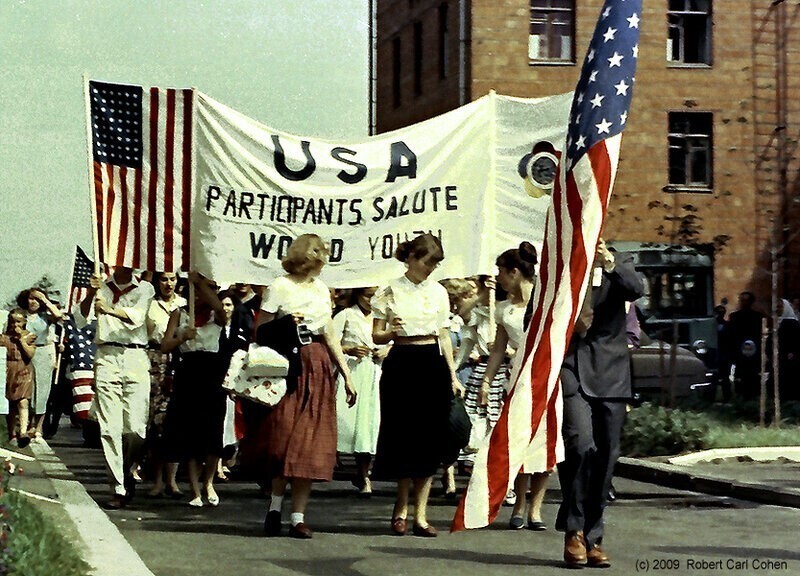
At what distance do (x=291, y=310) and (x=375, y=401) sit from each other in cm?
458

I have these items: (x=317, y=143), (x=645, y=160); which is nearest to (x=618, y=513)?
(x=317, y=143)

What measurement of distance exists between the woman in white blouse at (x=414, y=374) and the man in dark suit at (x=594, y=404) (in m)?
1.90

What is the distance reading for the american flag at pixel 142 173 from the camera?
12828 mm

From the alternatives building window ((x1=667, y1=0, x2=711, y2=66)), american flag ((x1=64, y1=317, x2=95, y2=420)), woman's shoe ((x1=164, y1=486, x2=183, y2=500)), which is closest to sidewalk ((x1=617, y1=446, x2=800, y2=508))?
woman's shoe ((x1=164, y1=486, x2=183, y2=500))

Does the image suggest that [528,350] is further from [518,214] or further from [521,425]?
[518,214]

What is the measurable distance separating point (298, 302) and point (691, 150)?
29838mm

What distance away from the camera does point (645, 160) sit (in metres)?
39.2

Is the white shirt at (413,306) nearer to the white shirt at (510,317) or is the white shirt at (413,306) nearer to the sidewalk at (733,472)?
the white shirt at (510,317)

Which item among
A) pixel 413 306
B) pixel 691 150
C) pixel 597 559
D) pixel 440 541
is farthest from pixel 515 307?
pixel 691 150

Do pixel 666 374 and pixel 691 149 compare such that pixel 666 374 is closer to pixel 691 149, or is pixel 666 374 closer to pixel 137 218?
pixel 137 218

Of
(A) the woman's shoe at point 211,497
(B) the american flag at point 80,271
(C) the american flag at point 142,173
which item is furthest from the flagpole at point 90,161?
(B) the american flag at point 80,271

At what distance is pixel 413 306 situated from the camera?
1122 cm

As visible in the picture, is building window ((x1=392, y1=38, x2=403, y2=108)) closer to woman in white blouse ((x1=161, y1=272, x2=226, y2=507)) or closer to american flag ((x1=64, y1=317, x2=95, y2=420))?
american flag ((x1=64, y1=317, x2=95, y2=420))

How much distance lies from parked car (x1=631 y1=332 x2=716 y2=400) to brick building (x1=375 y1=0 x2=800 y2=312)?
10.8m
